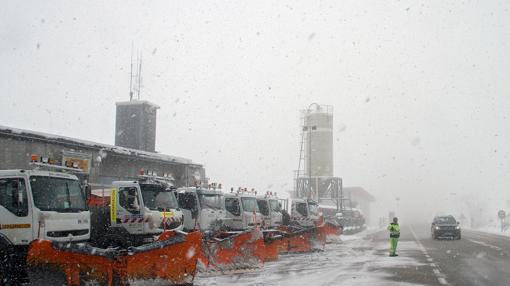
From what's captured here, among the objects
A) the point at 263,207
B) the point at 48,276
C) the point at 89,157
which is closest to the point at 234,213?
the point at 263,207

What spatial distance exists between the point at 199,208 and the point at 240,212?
303 centimetres

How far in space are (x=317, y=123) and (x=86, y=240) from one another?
139 feet

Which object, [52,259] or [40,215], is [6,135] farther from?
[52,259]

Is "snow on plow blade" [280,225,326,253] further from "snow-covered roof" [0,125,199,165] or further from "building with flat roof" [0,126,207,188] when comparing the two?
"snow-covered roof" [0,125,199,165]

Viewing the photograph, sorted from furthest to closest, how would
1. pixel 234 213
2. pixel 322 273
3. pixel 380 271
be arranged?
pixel 234 213 < pixel 380 271 < pixel 322 273

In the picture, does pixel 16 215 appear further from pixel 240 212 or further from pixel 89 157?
pixel 89 157

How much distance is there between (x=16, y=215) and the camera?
32.9 feet

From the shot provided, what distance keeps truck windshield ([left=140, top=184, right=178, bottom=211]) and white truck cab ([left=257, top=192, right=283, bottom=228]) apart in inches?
339

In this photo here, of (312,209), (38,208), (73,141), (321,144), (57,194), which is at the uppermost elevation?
(321,144)

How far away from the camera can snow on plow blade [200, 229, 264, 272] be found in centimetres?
1372

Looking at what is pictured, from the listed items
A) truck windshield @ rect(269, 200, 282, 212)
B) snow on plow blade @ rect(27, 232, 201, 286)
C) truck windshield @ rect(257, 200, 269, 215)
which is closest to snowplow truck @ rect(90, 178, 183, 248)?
snow on plow blade @ rect(27, 232, 201, 286)

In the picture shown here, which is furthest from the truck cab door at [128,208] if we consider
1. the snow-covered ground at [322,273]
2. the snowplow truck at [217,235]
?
the snow-covered ground at [322,273]

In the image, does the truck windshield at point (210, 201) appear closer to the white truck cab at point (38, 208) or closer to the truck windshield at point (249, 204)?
the truck windshield at point (249, 204)

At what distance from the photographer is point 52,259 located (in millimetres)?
9102
